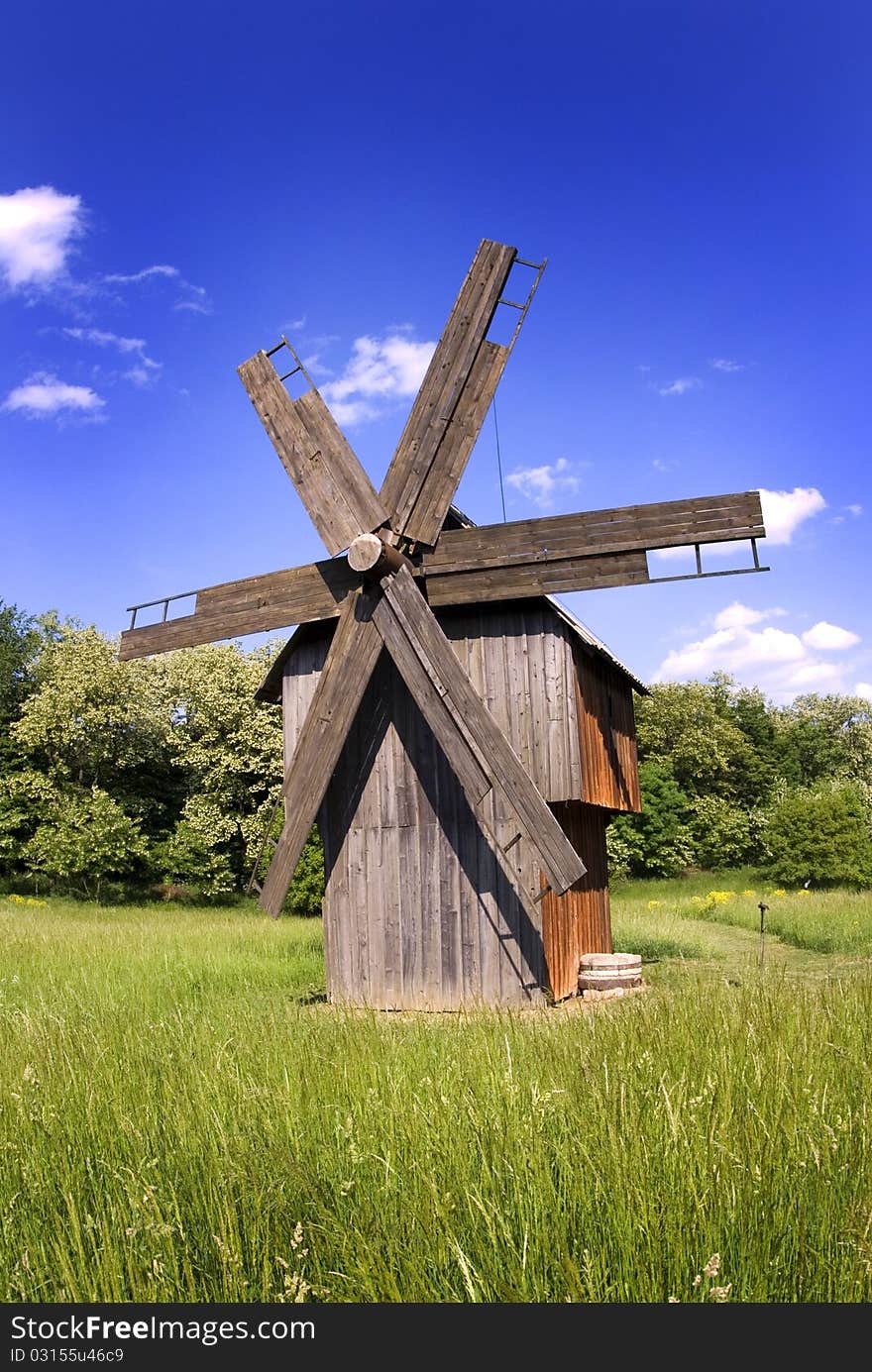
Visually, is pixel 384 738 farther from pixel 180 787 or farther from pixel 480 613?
pixel 180 787

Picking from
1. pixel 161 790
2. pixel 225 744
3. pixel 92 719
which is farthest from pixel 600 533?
pixel 161 790

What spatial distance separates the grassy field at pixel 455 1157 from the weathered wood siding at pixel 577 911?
550cm

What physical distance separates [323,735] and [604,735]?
405 cm

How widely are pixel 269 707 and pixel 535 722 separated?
26.7m

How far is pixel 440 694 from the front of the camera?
1095cm

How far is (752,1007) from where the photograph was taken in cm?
530

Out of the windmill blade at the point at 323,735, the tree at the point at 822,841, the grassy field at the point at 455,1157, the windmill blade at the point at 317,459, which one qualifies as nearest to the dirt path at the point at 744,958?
the windmill blade at the point at 323,735

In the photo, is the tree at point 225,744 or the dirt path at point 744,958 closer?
the dirt path at point 744,958

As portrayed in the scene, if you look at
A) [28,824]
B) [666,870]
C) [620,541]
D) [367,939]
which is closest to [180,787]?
[28,824]

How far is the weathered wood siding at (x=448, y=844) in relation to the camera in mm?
11297

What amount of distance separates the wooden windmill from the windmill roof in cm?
6

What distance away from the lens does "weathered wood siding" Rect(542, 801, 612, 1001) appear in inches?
458

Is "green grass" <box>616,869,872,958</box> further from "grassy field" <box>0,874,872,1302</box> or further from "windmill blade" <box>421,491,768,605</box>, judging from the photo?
"grassy field" <box>0,874,872,1302</box>

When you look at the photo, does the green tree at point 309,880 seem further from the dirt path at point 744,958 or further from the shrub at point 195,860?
the dirt path at point 744,958
